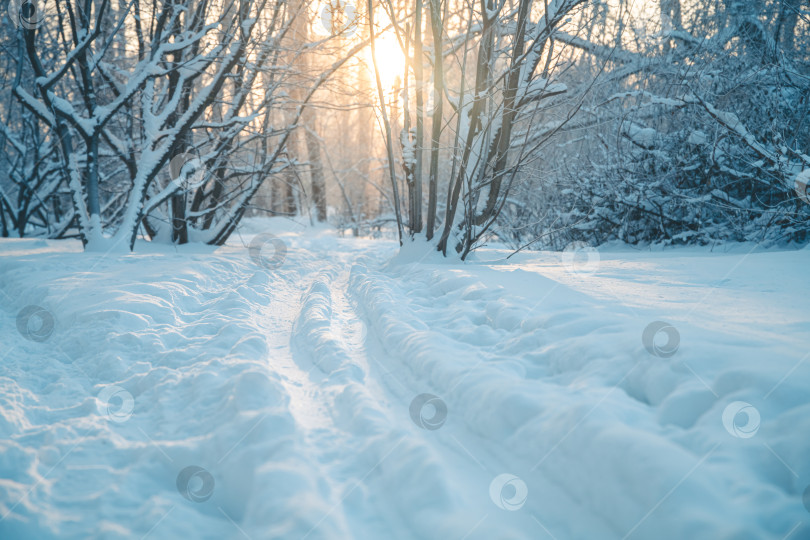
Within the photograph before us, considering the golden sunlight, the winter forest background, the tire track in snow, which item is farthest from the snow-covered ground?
the golden sunlight

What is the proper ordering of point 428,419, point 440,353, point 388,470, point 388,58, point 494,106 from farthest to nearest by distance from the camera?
point 388,58 → point 494,106 → point 440,353 → point 428,419 → point 388,470

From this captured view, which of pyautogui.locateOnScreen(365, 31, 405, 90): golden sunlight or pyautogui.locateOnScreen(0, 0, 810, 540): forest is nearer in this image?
pyautogui.locateOnScreen(0, 0, 810, 540): forest

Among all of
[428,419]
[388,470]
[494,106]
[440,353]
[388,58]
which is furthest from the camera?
[388,58]

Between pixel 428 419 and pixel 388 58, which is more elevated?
pixel 388 58

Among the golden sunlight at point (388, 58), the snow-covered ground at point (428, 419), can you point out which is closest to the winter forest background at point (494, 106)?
the golden sunlight at point (388, 58)

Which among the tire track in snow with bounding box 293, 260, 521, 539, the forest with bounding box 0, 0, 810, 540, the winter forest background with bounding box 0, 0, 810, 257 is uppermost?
Result: the winter forest background with bounding box 0, 0, 810, 257

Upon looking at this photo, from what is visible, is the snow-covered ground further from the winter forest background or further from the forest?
the winter forest background

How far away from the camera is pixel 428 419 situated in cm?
222

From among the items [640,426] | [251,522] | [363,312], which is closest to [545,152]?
[363,312]

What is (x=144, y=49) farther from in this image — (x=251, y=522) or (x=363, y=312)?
(x=251, y=522)

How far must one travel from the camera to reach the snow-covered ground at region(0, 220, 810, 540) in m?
1.54

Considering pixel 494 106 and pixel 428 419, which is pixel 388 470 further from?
pixel 494 106

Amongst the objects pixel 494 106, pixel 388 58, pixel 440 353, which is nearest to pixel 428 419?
pixel 440 353

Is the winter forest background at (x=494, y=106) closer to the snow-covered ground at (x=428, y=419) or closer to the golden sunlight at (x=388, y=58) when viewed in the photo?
the golden sunlight at (x=388, y=58)
